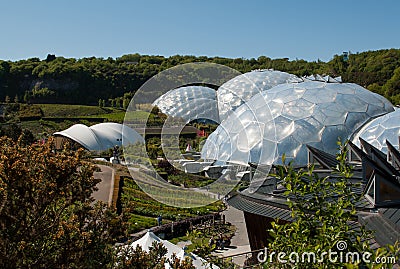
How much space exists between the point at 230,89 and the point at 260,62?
42.4 m

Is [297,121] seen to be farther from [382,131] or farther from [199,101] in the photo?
[199,101]

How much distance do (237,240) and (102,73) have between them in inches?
2681

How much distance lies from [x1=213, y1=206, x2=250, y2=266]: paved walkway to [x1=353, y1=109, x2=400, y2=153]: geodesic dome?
20.8 ft

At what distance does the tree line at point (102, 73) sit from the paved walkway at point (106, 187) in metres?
45.3

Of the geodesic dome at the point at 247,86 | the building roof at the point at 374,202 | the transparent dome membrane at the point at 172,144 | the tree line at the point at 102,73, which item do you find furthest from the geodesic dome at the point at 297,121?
the tree line at the point at 102,73

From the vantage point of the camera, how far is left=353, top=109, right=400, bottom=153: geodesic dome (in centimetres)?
1958

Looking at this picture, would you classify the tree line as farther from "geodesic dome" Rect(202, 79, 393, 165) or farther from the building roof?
the building roof

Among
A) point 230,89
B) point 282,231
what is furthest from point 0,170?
point 230,89

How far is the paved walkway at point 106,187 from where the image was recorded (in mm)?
21872

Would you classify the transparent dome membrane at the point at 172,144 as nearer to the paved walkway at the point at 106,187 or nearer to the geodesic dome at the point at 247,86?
the paved walkway at the point at 106,187

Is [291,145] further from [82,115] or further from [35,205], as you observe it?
[82,115]

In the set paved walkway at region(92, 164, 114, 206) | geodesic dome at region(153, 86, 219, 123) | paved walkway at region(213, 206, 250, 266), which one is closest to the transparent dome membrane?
paved walkway at region(213, 206, 250, 266)

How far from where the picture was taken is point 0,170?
4.41 m

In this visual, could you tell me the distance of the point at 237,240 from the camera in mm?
17562
